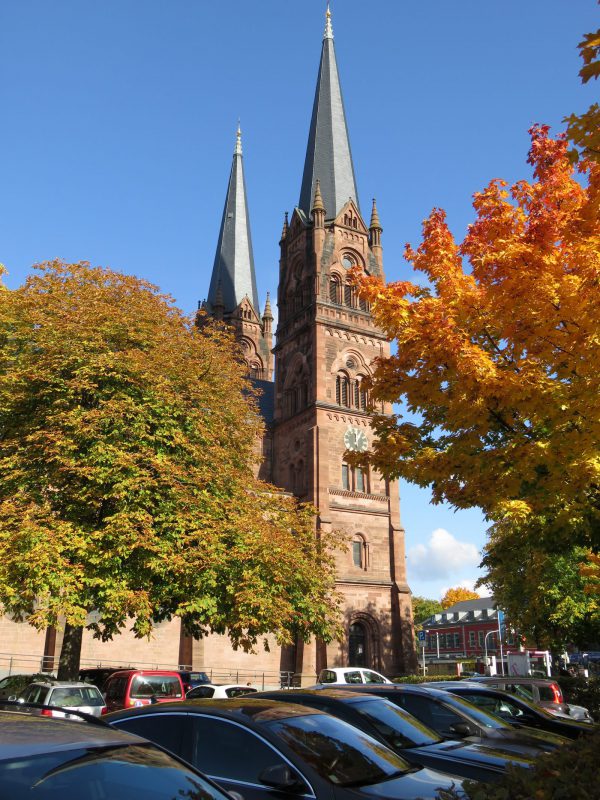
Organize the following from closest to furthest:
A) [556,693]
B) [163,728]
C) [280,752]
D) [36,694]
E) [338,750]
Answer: [280,752], [338,750], [163,728], [36,694], [556,693]

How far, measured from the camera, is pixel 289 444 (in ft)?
150

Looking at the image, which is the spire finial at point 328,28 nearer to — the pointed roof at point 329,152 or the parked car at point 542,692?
the pointed roof at point 329,152

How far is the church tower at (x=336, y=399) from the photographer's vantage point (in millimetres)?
39594

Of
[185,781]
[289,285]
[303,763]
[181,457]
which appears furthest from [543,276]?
[289,285]

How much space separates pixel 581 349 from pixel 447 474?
310 centimetres

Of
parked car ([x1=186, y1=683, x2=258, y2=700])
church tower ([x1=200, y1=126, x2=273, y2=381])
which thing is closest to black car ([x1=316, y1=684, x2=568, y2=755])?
parked car ([x1=186, y1=683, x2=258, y2=700])

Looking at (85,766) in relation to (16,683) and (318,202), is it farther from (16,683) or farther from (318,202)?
(318,202)

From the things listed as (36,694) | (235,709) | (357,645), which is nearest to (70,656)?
(36,694)

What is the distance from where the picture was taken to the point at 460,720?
9.13m

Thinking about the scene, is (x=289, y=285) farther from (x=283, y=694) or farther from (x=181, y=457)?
(x=283, y=694)

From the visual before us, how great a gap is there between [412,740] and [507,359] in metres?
6.16

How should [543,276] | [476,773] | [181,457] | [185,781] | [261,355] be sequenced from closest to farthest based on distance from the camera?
[185,781] → [476,773] → [543,276] → [181,457] → [261,355]

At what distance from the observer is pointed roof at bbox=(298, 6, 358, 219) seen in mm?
50500

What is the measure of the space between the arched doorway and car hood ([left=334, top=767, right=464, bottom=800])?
3435 centimetres
